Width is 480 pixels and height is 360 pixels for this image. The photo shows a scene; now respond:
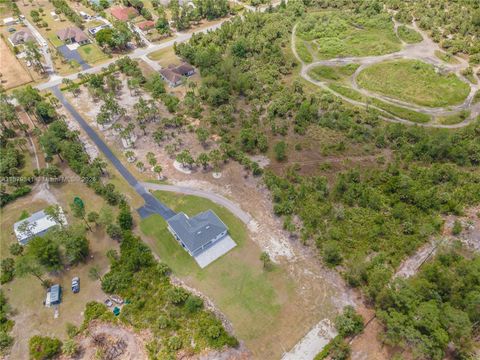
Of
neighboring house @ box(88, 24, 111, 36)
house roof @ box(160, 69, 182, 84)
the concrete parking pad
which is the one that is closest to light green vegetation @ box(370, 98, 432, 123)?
house roof @ box(160, 69, 182, 84)

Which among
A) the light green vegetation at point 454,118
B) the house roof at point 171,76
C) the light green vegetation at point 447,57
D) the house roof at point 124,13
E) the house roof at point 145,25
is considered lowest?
the light green vegetation at point 454,118

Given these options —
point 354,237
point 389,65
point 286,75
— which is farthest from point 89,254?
point 389,65

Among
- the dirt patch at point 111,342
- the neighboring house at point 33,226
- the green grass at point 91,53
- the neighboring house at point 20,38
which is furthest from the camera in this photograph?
the neighboring house at point 20,38

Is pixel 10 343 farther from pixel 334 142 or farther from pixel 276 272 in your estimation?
pixel 334 142

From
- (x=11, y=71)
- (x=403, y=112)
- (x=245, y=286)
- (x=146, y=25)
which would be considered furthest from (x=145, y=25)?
(x=245, y=286)

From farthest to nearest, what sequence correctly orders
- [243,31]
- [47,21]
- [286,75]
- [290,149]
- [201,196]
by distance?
[47,21] → [243,31] → [286,75] → [290,149] → [201,196]

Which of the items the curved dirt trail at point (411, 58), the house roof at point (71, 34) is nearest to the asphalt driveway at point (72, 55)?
the house roof at point (71, 34)

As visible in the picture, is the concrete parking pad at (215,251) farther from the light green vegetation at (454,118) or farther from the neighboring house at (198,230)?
the light green vegetation at (454,118)

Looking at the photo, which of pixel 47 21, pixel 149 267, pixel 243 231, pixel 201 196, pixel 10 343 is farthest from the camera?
pixel 47 21
